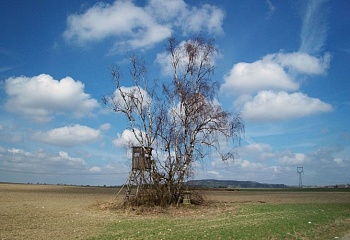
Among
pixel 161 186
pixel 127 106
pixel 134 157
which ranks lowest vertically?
pixel 161 186

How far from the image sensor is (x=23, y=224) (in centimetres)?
2119

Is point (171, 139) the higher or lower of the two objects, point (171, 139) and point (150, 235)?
the higher

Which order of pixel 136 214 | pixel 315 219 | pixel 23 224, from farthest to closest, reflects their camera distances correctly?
pixel 136 214 < pixel 315 219 < pixel 23 224

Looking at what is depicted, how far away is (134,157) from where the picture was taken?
3478 centimetres

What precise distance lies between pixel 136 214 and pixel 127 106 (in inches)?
411

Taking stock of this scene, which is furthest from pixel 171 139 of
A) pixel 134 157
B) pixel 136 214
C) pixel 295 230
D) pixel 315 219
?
pixel 295 230

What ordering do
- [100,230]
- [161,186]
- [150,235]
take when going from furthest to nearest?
[161,186] → [100,230] → [150,235]

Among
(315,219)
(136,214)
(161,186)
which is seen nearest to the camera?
(315,219)

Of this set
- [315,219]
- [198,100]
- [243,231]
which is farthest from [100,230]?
[198,100]

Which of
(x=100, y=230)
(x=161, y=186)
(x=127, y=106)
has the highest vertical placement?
(x=127, y=106)

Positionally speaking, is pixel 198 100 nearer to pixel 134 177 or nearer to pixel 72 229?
pixel 134 177

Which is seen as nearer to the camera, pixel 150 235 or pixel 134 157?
pixel 150 235

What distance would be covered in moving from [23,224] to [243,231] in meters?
12.4

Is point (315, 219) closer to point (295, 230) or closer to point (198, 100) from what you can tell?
point (295, 230)
